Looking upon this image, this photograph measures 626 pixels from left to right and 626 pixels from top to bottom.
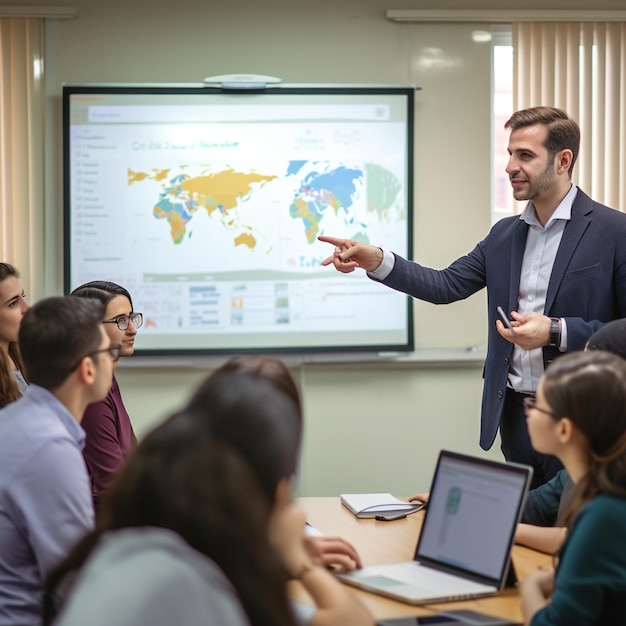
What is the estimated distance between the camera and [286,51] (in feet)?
15.2

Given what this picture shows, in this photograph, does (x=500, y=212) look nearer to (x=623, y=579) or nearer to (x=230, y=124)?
(x=230, y=124)

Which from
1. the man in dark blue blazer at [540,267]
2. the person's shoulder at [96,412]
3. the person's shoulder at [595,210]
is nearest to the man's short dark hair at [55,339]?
the person's shoulder at [96,412]

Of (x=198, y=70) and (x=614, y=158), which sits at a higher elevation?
(x=198, y=70)

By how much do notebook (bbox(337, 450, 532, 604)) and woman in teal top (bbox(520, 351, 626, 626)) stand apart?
11cm

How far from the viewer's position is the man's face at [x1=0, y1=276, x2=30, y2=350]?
10.7 ft

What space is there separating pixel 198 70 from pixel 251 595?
13.3ft

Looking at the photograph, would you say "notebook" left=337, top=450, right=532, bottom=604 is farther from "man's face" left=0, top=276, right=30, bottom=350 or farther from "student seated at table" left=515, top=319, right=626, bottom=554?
"man's face" left=0, top=276, right=30, bottom=350

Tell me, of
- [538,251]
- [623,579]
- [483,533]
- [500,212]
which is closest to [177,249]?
[500,212]

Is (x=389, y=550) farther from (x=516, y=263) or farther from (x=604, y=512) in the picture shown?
(x=516, y=263)

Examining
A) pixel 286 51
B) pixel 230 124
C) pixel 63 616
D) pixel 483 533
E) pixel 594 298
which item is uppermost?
pixel 286 51

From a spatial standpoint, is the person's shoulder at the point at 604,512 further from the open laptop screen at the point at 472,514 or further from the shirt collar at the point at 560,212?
the shirt collar at the point at 560,212

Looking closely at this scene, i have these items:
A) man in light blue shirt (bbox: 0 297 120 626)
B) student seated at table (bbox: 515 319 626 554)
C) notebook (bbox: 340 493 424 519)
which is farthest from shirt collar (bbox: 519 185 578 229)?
man in light blue shirt (bbox: 0 297 120 626)

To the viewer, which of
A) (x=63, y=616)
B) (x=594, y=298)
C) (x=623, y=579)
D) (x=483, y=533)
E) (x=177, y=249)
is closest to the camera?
(x=63, y=616)

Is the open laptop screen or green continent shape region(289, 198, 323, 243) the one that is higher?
green continent shape region(289, 198, 323, 243)
